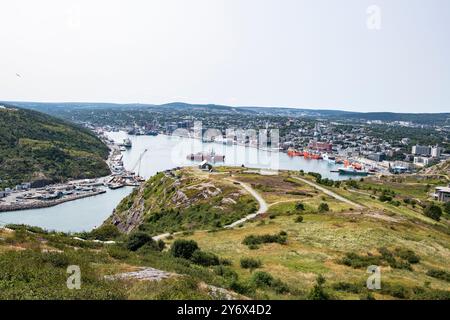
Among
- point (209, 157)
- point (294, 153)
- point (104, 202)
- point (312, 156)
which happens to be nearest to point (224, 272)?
point (104, 202)

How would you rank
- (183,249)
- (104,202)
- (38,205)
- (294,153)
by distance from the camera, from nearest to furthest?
A: (183,249) → (38,205) → (104,202) → (294,153)

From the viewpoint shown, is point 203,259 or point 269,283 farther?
point 203,259

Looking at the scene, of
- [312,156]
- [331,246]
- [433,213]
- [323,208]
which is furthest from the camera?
[312,156]

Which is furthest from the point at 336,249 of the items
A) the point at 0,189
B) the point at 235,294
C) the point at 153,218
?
the point at 0,189

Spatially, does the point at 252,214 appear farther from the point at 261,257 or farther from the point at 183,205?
the point at 261,257

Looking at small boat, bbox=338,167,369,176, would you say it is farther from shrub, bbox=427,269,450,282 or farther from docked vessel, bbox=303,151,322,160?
shrub, bbox=427,269,450,282

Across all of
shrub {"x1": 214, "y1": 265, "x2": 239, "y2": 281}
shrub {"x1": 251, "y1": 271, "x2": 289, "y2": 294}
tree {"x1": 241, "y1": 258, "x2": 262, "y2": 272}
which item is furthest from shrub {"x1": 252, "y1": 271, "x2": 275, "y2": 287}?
tree {"x1": 241, "y1": 258, "x2": 262, "y2": 272}

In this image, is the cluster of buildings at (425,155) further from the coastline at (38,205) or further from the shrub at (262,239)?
the shrub at (262,239)
